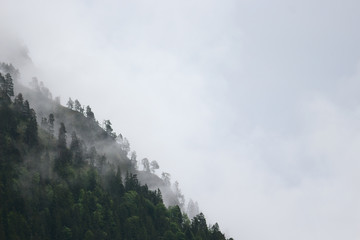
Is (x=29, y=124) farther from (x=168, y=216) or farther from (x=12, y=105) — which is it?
(x=168, y=216)

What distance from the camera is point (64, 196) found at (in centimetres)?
14000

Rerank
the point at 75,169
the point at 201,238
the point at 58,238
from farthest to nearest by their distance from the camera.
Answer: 1. the point at 75,169
2. the point at 201,238
3. the point at 58,238

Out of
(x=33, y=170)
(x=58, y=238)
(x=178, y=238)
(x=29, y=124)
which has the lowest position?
(x=58, y=238)

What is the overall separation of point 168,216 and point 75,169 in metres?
40.1

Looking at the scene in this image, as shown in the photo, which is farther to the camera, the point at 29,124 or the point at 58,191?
the point at 29,124

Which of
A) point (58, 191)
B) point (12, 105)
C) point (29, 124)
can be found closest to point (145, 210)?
point (58, 191)

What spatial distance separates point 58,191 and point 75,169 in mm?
24643

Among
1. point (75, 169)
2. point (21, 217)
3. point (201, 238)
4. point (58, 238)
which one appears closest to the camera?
point (21, 217)

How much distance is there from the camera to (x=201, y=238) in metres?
155

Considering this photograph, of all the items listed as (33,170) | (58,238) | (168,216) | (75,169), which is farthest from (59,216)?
(168,216)

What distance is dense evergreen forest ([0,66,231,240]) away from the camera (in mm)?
125625

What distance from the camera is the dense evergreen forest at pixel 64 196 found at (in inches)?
4946

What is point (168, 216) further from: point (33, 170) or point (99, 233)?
point (33, 170)

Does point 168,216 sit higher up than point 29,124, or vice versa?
point 29,124
